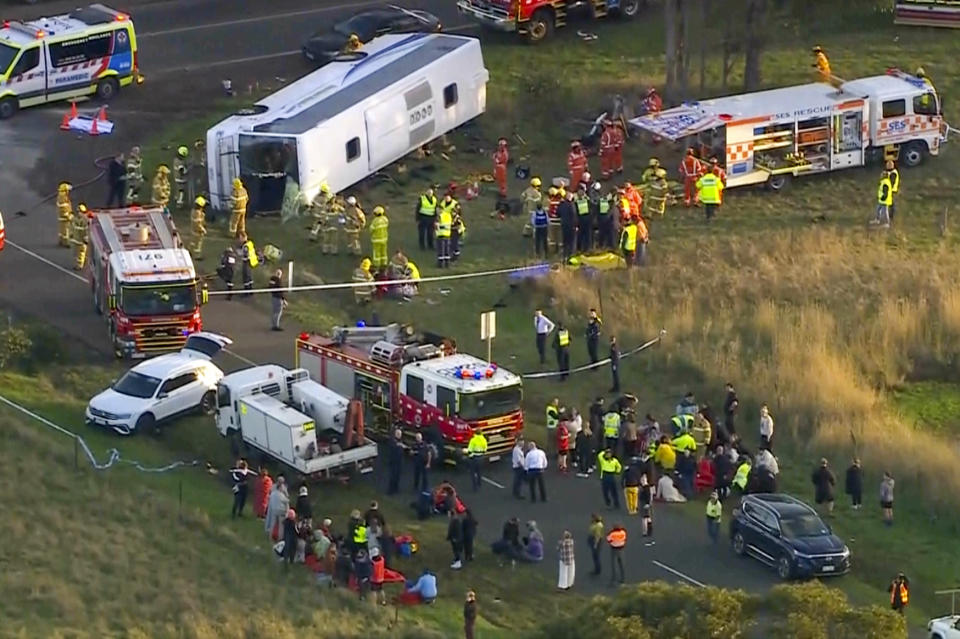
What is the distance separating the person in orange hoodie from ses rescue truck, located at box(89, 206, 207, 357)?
21.1 ft

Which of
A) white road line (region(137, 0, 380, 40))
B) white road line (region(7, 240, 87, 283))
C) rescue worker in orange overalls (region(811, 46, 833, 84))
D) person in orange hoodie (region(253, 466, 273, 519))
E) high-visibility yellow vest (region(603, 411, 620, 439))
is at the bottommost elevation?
white road line (region(7, 240, 87, 283))

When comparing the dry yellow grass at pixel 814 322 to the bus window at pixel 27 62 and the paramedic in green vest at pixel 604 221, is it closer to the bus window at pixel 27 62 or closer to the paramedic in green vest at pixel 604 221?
the paramedic in green vest at pixel 604 221

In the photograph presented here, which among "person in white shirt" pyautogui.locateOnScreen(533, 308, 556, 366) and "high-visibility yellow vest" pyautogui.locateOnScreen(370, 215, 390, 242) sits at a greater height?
"high-visibility yellow vest" pyautogui.locateOnScreen(370, 215, 390, 242)

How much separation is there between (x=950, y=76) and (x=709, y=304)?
56.6ft

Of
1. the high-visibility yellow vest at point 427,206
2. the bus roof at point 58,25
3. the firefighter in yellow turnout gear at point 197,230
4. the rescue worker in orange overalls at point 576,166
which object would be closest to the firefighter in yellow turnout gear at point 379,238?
the high-visibility yellow vest at point 427,206

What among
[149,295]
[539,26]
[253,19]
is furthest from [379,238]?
Result: [253,19]

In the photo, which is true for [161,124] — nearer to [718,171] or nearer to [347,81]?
[347,81]

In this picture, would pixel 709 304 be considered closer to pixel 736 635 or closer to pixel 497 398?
pixel 497 398

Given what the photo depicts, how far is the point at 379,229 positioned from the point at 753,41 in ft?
48.8

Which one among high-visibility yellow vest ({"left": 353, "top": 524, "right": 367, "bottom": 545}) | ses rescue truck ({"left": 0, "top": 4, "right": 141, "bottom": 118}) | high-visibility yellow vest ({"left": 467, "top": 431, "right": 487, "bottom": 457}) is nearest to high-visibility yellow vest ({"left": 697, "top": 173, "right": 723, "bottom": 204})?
high-visibility yellow vest ({"left": 467, "top": 431, "right": 487, "bottom": 457})

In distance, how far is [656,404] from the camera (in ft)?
149

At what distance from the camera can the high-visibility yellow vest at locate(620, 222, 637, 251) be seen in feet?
166

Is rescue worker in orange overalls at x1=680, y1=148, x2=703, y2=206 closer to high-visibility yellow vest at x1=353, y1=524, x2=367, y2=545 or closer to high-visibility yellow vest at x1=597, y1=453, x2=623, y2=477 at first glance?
high-visibility yellow vest at x1=597, y1=453, x2=623, y2=477

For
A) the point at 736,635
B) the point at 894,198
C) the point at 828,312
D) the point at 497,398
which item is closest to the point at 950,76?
the point at 894,198
